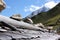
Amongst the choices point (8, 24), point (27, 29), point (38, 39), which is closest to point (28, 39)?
point (38, 39)

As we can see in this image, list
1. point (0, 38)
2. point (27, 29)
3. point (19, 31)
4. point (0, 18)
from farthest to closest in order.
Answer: point (27, 29) < point (19, 31) < point (0, 18) < point (0, 38)

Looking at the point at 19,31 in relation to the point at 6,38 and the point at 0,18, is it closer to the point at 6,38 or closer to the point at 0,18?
the point at 0,18

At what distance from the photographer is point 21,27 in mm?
6535

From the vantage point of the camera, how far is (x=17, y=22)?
6.40 metres

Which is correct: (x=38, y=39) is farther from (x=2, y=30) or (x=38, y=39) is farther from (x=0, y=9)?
(x=0, y=9)

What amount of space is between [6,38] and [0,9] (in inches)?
70.4

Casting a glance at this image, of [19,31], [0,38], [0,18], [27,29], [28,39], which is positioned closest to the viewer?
[0,38]

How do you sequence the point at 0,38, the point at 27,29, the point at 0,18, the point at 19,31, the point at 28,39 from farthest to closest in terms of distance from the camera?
the point at 27,29
the point at 19,31
the point at 0,18
the point at 28,39
the point at 0,38

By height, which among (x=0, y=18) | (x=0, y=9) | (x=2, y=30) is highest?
(x=0, y=9)

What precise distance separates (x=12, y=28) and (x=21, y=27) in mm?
421

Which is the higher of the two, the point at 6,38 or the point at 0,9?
the point at 0,9

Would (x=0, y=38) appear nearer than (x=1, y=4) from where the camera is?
Yes

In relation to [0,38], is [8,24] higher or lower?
higher

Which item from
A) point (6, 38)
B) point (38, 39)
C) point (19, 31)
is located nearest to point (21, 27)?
point (19, 31)
